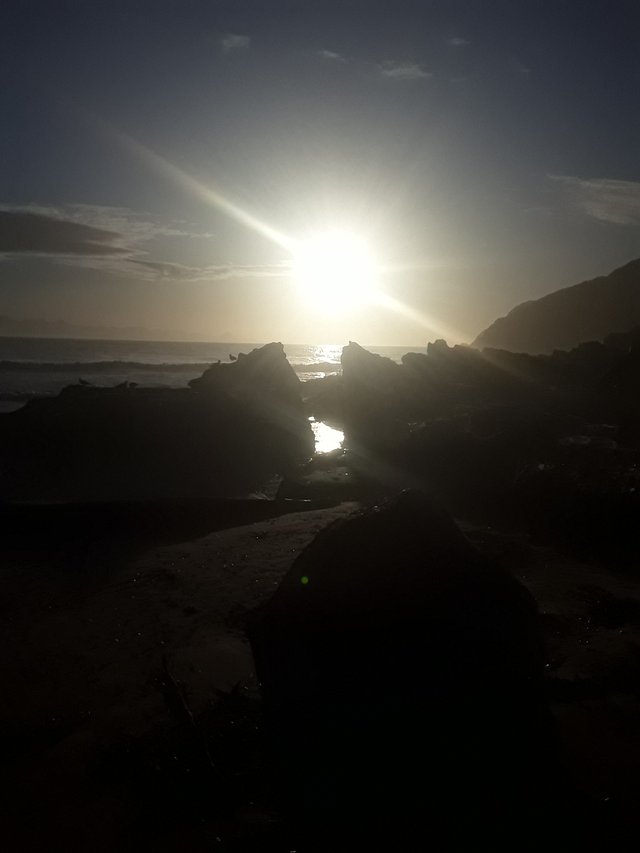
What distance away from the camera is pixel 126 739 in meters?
5.56

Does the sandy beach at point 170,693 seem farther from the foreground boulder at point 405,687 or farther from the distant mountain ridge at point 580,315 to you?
the distant mountain ridge at point 580,315

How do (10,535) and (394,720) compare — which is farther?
(10,535)

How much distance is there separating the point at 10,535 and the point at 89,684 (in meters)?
6.62

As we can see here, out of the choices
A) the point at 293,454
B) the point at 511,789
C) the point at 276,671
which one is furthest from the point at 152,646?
the point at 293,454

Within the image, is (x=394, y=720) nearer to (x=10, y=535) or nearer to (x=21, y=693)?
(x=21, y=693)

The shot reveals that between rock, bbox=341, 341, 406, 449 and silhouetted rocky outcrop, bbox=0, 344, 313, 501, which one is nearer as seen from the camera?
silhouetted rocky outcrop, bbox=0, 344, 313, 501

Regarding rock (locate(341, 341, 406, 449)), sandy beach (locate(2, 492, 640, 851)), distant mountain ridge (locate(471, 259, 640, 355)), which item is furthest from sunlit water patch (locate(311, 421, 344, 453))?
distant mountain ridge (locate(471, 259, 640, 355))

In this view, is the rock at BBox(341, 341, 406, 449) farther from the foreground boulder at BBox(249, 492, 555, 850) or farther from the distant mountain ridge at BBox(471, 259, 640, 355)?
the distant mountain ridge at BBox(471, 259, 640, 355)

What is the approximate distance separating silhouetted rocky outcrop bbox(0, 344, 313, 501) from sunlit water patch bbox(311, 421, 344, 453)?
0.48 metres

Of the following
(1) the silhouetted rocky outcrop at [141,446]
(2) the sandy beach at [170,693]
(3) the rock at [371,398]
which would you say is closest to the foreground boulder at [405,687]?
(2) the sandy beach at [170,693]

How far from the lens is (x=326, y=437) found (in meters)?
25.7

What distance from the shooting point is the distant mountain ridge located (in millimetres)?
82625

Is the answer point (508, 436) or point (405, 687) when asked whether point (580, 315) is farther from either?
point (405, 687)

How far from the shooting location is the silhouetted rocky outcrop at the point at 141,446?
1784 centimetres
